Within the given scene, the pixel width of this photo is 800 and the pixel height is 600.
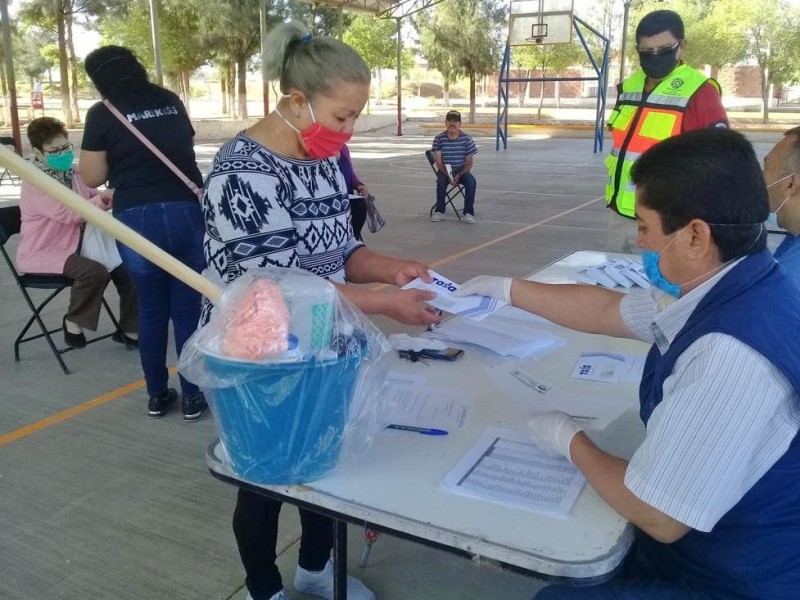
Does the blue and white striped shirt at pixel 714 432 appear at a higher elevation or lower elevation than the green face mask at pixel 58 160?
lower

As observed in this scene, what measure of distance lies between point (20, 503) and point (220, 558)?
87cm

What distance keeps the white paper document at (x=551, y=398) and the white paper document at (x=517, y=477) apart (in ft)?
0.63

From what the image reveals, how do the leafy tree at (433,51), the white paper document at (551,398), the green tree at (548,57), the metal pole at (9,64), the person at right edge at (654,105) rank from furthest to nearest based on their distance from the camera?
1. the green tree at (548,57)
2. the leafy tree at (433,51)
3. the metal pole at (9,64)
4. the person at right edge at (654,105)
5. the white paper document at (551,398)

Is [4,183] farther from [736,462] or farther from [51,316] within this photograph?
[736,462]

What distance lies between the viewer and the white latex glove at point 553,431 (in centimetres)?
145

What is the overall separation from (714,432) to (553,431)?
14.1 inches

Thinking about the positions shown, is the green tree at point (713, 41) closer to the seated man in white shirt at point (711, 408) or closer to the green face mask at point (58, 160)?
the green face mask at point (58, 160)

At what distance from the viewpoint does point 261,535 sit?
1866 mm

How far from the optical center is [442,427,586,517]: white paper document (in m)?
1.36

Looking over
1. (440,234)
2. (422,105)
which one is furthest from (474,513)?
(422,105)

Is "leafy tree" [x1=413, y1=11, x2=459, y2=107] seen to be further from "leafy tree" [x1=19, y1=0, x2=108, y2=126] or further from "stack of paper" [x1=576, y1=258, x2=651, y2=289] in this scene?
"stack of paper" [x1=576, y1=258, x2=651, y2=289]

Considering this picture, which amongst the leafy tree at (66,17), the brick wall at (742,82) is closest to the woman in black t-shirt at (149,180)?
the leafy tree at (66,17)

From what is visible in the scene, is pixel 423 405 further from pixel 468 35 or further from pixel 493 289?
pixel 468 35

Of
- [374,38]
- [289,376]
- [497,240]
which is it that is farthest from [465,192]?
[374,38]
